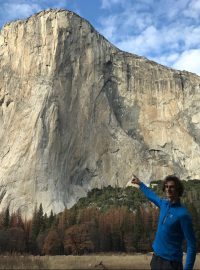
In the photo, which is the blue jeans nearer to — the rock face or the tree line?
the tree line

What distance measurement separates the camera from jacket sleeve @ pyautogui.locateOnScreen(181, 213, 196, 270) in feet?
13.9

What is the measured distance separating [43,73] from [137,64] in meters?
22.0

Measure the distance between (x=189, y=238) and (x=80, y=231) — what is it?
54.1 metres

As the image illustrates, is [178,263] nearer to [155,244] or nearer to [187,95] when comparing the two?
[155,244]

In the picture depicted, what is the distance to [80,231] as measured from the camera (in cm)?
5728

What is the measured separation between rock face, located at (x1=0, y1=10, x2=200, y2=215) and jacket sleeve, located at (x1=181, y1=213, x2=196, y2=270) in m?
65.8

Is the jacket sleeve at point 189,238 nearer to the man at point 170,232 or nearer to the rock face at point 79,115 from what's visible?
the man at point 170,232

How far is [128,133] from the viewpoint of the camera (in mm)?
88000

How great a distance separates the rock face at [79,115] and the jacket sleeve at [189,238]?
65.8 meters

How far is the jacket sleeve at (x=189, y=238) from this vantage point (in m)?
4.24

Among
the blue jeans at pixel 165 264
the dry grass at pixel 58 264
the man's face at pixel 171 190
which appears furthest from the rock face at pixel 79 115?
the man's face at pixel 171 190

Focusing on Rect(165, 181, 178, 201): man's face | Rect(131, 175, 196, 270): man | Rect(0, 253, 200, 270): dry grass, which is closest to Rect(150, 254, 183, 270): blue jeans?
Rect(131, 175, 196, 270): man

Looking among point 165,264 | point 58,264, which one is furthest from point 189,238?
point 58,264

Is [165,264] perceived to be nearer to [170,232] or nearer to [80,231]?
[170,232]
